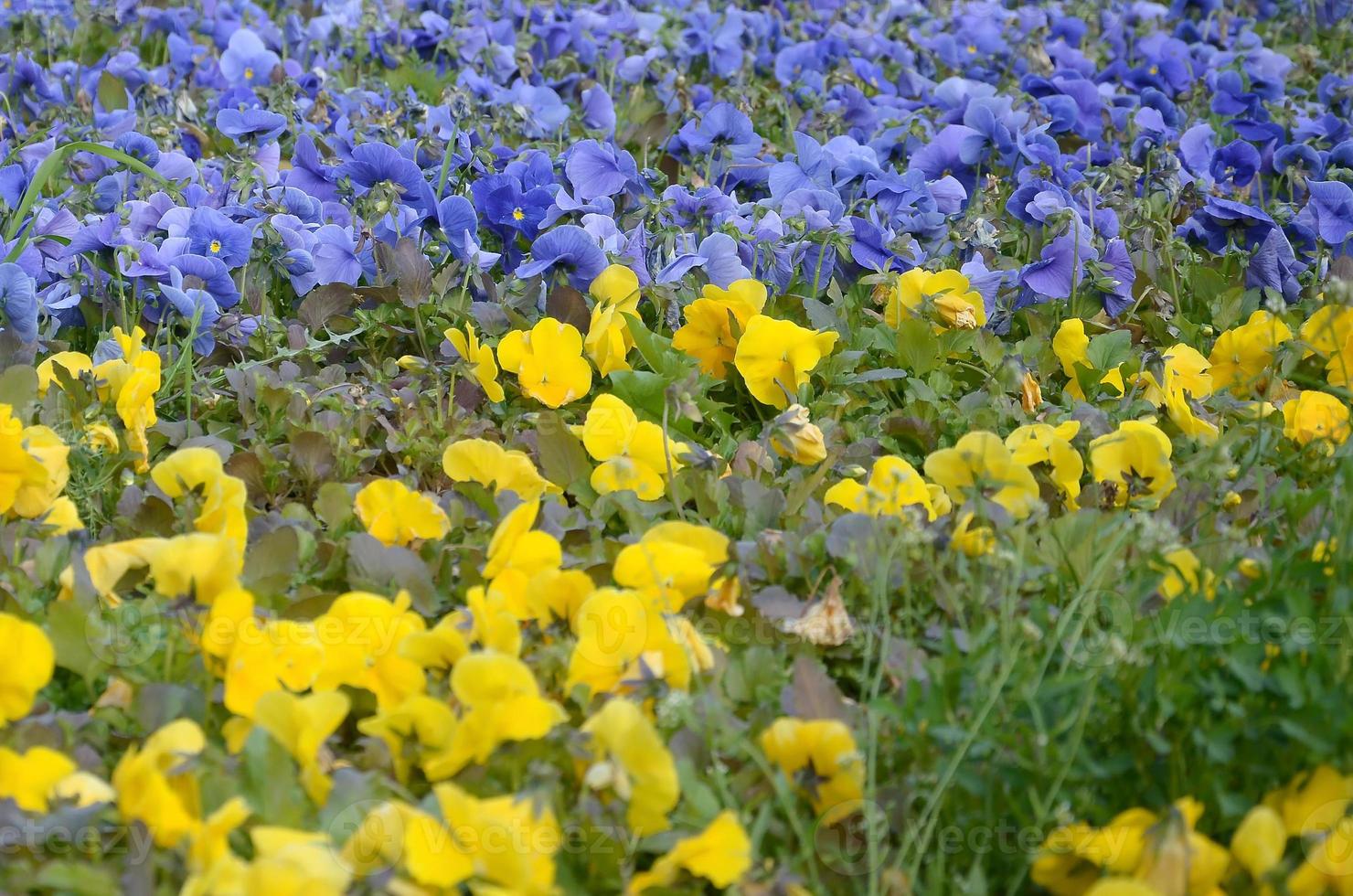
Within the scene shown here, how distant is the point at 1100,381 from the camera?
2.53 meters

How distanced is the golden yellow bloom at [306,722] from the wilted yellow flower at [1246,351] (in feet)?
5.56

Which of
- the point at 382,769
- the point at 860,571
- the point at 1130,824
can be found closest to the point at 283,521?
the point at 382,769

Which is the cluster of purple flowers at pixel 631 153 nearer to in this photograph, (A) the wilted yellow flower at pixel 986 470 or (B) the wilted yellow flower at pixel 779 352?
(B) the wilted yellow flower at pixel 779 352

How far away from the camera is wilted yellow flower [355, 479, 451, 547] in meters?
1.91

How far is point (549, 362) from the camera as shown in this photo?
2.35 meters

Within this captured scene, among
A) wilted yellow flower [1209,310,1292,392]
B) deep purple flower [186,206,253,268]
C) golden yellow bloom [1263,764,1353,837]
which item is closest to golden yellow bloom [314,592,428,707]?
golden yellow bloom [1263,764,1353,837]

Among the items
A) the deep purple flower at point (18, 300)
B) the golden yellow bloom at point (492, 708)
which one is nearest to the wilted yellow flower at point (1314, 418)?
the golden yellow bloom at point (492, 708)

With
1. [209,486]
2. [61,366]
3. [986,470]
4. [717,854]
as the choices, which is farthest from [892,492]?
[61,366]

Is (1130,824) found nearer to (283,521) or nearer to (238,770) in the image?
(238,770)

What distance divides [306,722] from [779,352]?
1.13 metres

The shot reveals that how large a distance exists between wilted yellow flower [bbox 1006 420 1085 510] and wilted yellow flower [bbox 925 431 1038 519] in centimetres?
9

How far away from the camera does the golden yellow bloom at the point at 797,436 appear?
6.73 feet

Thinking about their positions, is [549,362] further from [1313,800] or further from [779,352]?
Answer: [1313,800]

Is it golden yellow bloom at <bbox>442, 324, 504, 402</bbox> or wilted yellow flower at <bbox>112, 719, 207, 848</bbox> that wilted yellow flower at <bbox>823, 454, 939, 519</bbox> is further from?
wilted yellow flower at <bbox>112, 719, 207, 848</bbox>
